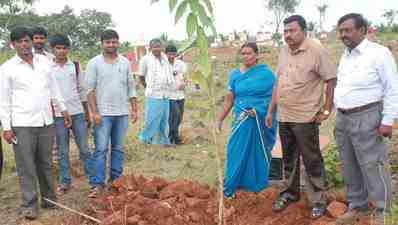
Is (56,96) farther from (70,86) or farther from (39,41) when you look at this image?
(39,41)

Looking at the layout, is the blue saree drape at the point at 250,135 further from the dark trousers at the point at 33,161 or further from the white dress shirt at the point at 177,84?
the white dress shirt at the point at 177,84

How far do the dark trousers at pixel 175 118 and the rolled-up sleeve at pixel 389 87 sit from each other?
490 cm

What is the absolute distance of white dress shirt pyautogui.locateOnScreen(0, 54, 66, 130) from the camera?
4.65 m

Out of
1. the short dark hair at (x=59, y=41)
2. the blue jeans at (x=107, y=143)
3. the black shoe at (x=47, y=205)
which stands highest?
the short dark hair at (x=59, y=41)

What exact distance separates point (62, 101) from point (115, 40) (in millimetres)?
842

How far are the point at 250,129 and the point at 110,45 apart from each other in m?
1.71

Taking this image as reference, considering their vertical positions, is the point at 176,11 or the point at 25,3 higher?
the point at 25,3

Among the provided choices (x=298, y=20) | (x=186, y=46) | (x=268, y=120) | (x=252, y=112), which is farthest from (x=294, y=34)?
(x=186, y=46)

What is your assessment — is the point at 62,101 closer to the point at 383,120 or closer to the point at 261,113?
the point at 261,113

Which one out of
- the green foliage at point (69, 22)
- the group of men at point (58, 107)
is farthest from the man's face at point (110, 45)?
the green foliage at point (69, 22)

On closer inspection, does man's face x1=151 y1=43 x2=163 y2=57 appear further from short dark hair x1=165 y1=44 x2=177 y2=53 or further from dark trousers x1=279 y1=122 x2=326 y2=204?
dark trousers x1=279 y1=122 x2=326 y2=204

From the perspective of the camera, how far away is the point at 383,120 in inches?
151

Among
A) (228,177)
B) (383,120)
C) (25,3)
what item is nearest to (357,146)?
(383,120)

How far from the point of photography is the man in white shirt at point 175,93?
328 inches
